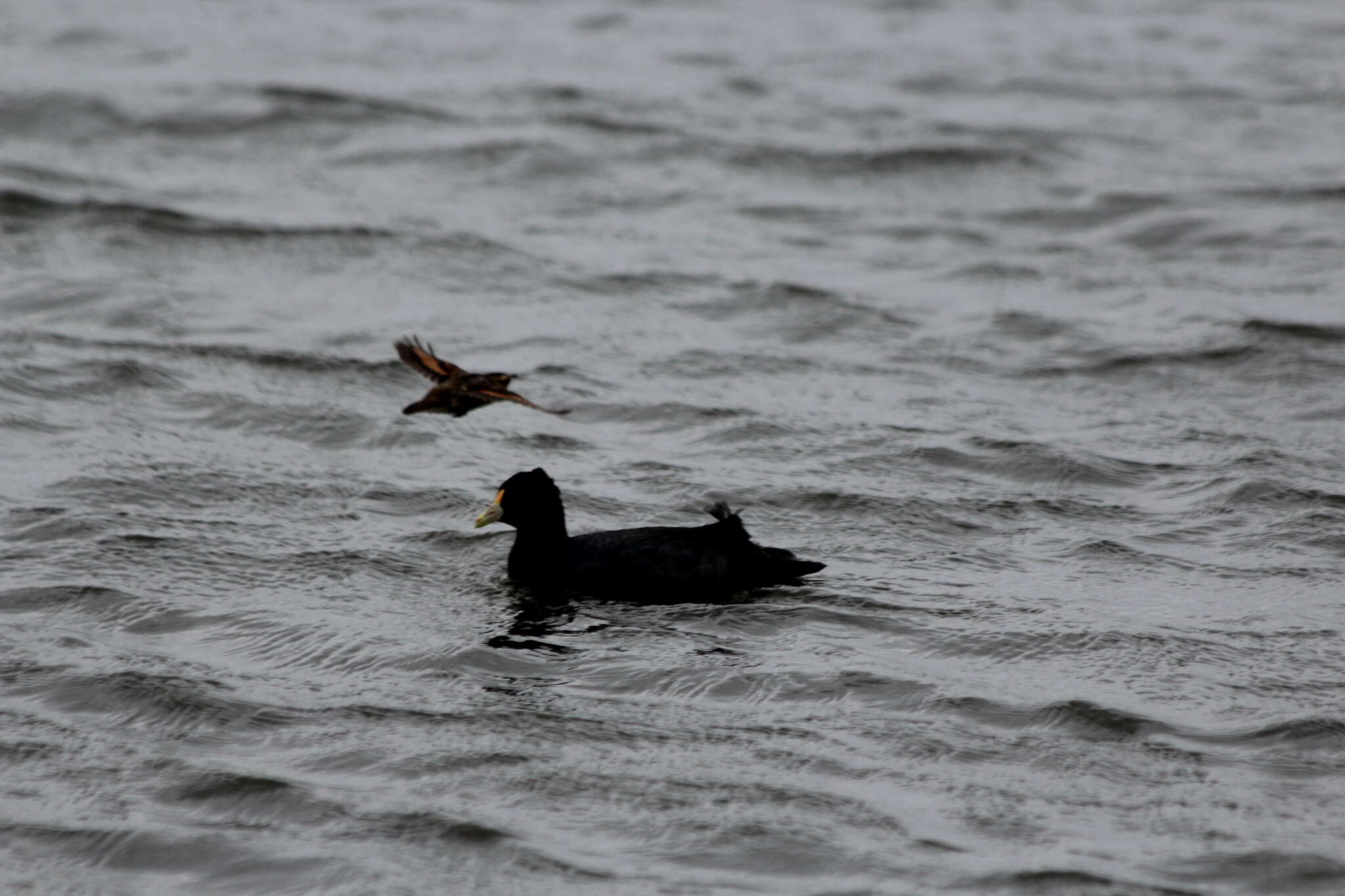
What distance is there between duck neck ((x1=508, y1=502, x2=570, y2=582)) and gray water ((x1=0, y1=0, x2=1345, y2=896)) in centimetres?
16

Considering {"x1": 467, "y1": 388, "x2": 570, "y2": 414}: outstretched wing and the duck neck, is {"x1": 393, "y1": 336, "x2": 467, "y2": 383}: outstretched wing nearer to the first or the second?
{"x1": 467, "y1": 388, "x2": 570, "y2": 414}: outstretched wing

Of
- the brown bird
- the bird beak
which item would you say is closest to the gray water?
the bird beak

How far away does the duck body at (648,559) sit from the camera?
920cm

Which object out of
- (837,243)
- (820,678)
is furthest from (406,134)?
(820,678)

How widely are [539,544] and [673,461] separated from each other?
1974 millimetres

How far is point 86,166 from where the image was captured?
1733 centimetres

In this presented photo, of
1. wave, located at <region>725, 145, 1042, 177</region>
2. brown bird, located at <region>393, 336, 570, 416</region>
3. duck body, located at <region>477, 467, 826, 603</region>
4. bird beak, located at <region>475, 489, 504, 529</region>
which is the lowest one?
duck body, located at <region>477, 467, 826, 603</region>

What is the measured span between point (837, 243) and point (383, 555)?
24.3ft

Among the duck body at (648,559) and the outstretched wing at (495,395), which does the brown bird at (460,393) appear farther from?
the duck body at (648,559)

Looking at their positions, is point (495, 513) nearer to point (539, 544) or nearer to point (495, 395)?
point (539, 544)

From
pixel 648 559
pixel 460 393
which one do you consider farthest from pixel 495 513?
pixel 460 393

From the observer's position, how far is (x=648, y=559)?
9203mm

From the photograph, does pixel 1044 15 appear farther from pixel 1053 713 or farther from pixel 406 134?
pixel 1053 713

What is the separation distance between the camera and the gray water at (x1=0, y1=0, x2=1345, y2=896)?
7113 mm
